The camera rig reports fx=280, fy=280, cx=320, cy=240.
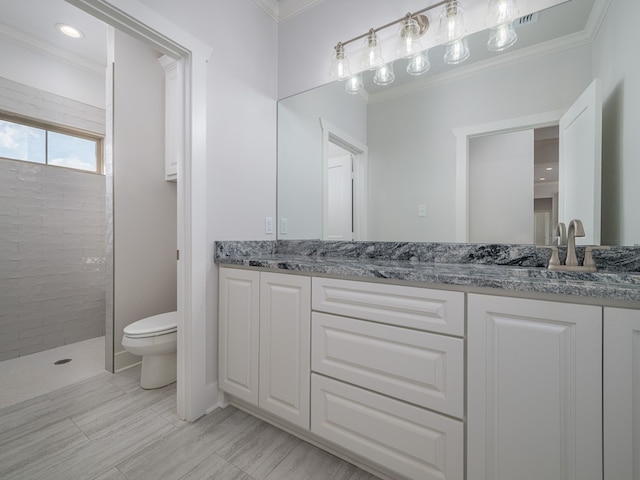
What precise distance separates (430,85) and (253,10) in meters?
1.30

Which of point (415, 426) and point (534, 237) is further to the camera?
point (534, 237)

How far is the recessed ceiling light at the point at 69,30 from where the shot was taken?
90.2 inches

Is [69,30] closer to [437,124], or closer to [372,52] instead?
[372,52]

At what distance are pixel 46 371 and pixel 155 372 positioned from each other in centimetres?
95

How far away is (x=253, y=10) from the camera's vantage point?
1880 millimetres

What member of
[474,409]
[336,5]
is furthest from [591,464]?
[336,5]

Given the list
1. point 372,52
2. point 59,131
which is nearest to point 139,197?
point 59,131

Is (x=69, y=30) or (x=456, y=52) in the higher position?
(x=69, y=30)

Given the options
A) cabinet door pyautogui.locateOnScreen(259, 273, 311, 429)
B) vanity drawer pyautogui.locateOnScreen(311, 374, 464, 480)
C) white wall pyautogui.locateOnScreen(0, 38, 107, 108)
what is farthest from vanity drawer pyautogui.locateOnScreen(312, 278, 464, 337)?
white wall pyautogui.locateOnScreen(0, 38, 107, 108)

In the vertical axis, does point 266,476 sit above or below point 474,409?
below

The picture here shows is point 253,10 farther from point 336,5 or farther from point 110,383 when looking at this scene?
point 110,383

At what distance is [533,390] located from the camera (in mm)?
839

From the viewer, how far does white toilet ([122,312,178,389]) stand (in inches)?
70.6

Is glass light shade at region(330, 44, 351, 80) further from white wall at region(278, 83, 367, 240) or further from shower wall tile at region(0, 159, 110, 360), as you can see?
shower wall tile at region(0, 159, 110, 360)
